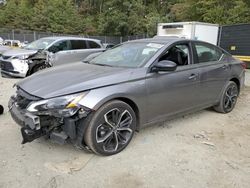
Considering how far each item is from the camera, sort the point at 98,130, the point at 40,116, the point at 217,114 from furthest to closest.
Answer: the point at 217,114, the point at 98,130, the point at 40,116

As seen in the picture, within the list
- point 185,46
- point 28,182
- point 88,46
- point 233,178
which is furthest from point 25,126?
point 88,46

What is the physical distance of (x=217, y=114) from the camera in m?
5.29

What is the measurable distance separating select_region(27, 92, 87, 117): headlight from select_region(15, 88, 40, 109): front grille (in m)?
0.13

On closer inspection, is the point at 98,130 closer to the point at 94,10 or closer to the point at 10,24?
the point at 10,24

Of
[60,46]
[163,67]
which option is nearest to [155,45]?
[163,67]

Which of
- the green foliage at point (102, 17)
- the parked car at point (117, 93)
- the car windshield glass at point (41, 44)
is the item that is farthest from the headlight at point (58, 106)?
the green foliage at point (102, 17)

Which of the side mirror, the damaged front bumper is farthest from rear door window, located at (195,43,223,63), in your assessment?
the damaged front bumper

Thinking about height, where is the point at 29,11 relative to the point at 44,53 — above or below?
above

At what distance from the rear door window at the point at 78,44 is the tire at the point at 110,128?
630 centimetres

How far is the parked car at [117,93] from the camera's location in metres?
3.15

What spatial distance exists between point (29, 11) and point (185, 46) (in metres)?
46.9

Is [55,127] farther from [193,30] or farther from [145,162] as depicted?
[193,30]

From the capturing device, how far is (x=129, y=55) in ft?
14.0

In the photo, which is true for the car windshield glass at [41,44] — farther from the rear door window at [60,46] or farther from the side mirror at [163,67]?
the side mirror at [163,67]
